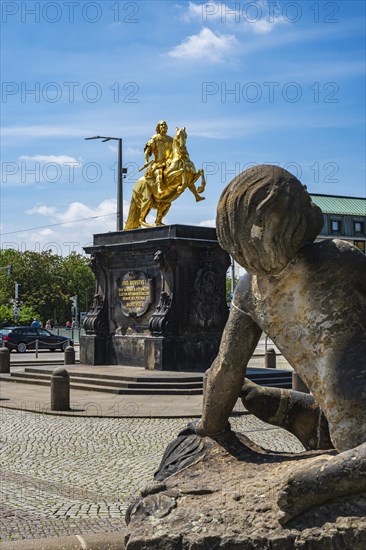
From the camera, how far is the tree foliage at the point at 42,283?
228 ft

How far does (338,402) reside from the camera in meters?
3.14

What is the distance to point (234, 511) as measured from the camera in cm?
305

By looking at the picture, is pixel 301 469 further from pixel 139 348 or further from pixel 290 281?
pixel 139 348

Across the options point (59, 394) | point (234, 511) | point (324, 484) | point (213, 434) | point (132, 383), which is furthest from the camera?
point (132, 383)

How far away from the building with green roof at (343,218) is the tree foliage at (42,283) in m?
25.1

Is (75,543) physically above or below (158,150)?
below

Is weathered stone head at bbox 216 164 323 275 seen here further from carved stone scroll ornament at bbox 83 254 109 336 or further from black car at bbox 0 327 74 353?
black car at bbox 0 327 74 353

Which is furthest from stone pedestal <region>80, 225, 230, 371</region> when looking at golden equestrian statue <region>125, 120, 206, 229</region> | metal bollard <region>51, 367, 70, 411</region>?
metal bollard <region>51, 367, 70, 411</region>

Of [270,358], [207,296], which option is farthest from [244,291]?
Answer: [270,358]

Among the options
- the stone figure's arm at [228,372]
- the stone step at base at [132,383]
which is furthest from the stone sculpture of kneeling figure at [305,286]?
the stone step at base at [132,383]

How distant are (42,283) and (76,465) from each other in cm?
6243

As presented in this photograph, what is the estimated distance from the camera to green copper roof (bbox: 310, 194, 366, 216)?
3370 inches

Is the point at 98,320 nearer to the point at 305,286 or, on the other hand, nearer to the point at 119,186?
the point at 119,186

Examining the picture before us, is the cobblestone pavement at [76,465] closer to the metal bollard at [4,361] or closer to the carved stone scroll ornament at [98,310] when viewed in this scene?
the carved stone scroll ornament at [98,310]
